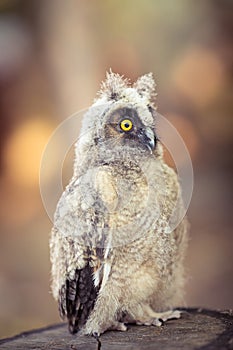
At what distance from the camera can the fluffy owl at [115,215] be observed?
0.97 m

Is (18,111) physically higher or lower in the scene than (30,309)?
higher

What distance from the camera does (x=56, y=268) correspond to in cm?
106

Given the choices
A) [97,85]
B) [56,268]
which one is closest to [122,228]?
[56,268]

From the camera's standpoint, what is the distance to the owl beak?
0.96 meters

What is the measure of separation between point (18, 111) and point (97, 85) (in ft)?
1.23

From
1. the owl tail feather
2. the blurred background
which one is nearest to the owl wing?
the owl tail feather

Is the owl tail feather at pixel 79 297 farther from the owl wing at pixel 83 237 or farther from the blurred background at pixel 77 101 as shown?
the blurred background at pixel 77 101

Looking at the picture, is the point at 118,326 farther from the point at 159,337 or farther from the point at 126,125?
the point at 126,125

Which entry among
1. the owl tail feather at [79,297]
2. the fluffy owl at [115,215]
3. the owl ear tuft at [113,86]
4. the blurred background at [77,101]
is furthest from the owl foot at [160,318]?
the owl ear tuft at [113,86]

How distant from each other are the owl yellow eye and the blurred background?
324 millimetres

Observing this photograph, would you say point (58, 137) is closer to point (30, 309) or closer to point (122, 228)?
point (122, 228)

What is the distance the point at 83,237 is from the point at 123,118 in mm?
237

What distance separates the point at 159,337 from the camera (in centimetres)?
94

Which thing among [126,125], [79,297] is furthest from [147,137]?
[79,297]
